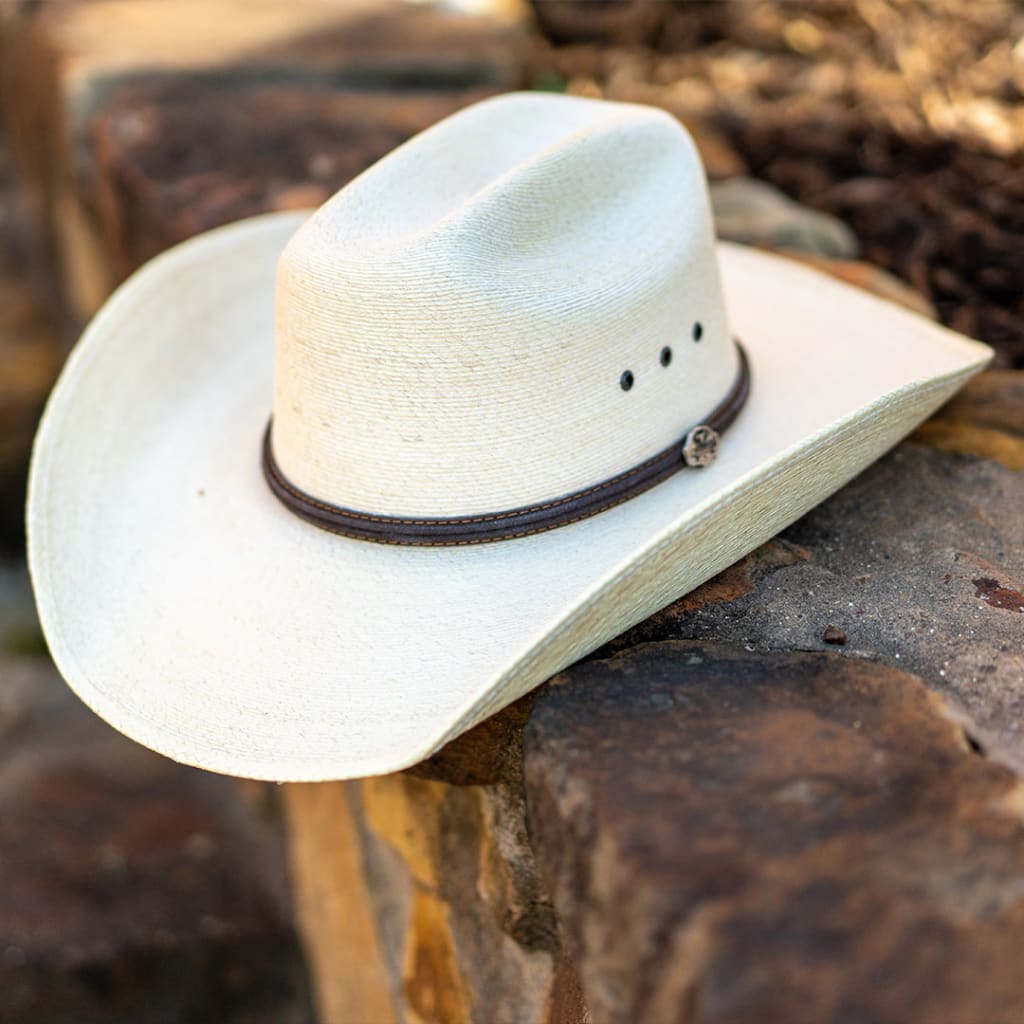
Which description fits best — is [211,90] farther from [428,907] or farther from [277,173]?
[428,907]

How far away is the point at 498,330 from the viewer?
137cm

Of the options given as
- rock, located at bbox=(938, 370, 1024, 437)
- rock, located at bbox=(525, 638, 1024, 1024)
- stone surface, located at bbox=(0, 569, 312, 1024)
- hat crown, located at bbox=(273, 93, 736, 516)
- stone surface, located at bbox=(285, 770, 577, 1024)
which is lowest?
stone surface, located at bbox=(0, 569, 312, 1024)

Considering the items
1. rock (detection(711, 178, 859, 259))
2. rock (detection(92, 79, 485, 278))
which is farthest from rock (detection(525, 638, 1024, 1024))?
rock (detection(92, 79, 485, 278))

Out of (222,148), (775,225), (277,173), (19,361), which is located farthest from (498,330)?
(19,361)

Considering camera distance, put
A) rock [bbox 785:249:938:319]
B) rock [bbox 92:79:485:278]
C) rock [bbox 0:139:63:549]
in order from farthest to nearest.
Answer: rock [bbox 0:139:63:549] < rock [bbox 92:79:485:278] < rock [bbox 785:249:938:319]

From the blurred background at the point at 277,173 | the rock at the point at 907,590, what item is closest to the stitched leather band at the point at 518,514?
the rock at the point at 907,590

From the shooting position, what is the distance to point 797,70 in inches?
159

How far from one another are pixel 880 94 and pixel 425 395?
9.52 feet

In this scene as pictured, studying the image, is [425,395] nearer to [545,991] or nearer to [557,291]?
[557,291]

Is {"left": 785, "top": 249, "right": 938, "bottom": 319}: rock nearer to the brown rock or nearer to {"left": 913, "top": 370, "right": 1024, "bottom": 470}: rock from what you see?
{"left": 913, "top": 370, "right": 1024, "bottom": 470}: rock

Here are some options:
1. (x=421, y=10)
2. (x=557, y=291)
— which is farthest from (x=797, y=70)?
(x=557, y=291)

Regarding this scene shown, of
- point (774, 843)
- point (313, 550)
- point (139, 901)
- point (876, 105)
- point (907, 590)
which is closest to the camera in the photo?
point (774, 843)

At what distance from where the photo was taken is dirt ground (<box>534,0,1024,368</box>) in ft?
9.29

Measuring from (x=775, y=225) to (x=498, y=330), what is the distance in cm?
164
